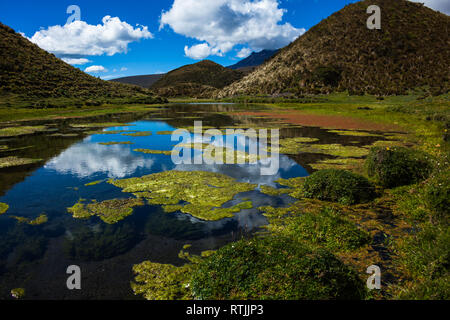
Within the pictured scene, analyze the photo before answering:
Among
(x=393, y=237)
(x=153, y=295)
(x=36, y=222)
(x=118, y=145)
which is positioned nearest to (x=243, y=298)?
(x=153, y=295)

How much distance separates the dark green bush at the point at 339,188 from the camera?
1196cm

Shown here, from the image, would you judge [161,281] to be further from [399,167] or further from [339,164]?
[339,164]

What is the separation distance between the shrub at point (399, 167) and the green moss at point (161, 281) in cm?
1110

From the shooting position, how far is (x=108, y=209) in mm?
11766

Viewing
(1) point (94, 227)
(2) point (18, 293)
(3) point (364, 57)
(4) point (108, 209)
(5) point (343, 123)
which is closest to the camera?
(2) point (18, 293)

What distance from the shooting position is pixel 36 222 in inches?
427

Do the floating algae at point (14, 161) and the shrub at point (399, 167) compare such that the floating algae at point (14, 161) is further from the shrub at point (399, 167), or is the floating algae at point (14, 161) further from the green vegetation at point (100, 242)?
the shrub at point (399, 167)

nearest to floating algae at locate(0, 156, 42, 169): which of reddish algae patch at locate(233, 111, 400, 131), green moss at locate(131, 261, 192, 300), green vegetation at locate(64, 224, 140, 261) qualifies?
green vegetation at locate(64, 224, 140, 261)

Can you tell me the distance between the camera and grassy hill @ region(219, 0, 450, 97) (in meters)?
104

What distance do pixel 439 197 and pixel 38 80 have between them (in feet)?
366

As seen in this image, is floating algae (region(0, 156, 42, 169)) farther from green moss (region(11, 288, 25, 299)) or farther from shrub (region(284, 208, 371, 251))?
shrub (region(284, 208, 371, 251))

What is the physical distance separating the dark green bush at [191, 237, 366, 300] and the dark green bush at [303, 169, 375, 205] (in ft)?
20.4

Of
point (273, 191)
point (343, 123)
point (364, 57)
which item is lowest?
point (273, 191)

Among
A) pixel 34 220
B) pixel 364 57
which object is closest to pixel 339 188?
pixel 34 220
